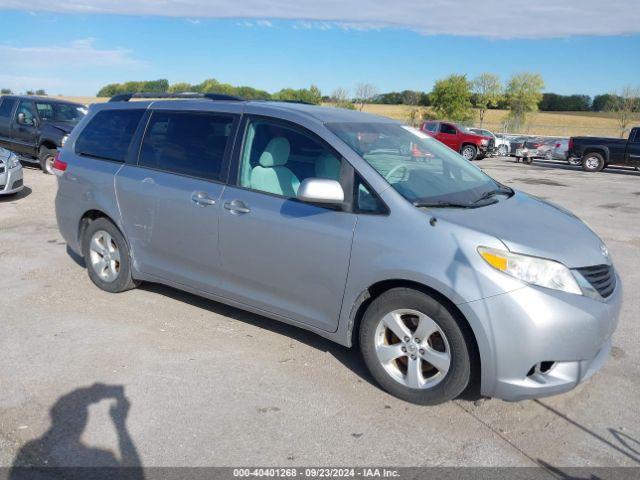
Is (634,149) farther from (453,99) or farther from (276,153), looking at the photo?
(453,99)

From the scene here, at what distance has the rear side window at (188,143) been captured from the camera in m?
4.49

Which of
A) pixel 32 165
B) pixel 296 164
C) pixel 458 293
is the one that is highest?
pixel 296 164

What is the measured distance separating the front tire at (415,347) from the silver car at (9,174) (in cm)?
861

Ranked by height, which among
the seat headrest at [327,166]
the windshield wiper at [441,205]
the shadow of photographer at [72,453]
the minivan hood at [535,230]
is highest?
the seat headrest at [327,166]

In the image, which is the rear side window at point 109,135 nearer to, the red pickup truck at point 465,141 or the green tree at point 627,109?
the red pickup truck at point 465,141

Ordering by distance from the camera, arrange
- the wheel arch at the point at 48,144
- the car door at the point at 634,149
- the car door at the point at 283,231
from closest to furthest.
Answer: the car door at the point at 283,231 < the wheel arch at the point at 48,144 < the car door at the point at 634,149

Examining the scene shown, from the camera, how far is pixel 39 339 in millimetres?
→ 4430

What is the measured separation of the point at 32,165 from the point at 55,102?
85.9 inches

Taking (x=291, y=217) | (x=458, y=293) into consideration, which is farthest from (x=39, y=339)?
(x=458, y=293)

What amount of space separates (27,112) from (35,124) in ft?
1.66

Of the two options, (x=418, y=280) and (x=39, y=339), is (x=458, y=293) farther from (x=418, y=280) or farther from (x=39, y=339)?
(x=39, y=339)

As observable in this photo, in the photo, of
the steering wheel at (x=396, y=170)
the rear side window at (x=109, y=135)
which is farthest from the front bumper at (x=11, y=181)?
the steering wheel at (x=396, y=170)

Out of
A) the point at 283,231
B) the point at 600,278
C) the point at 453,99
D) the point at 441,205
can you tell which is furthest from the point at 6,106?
the point at 453,99

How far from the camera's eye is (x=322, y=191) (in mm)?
3639
